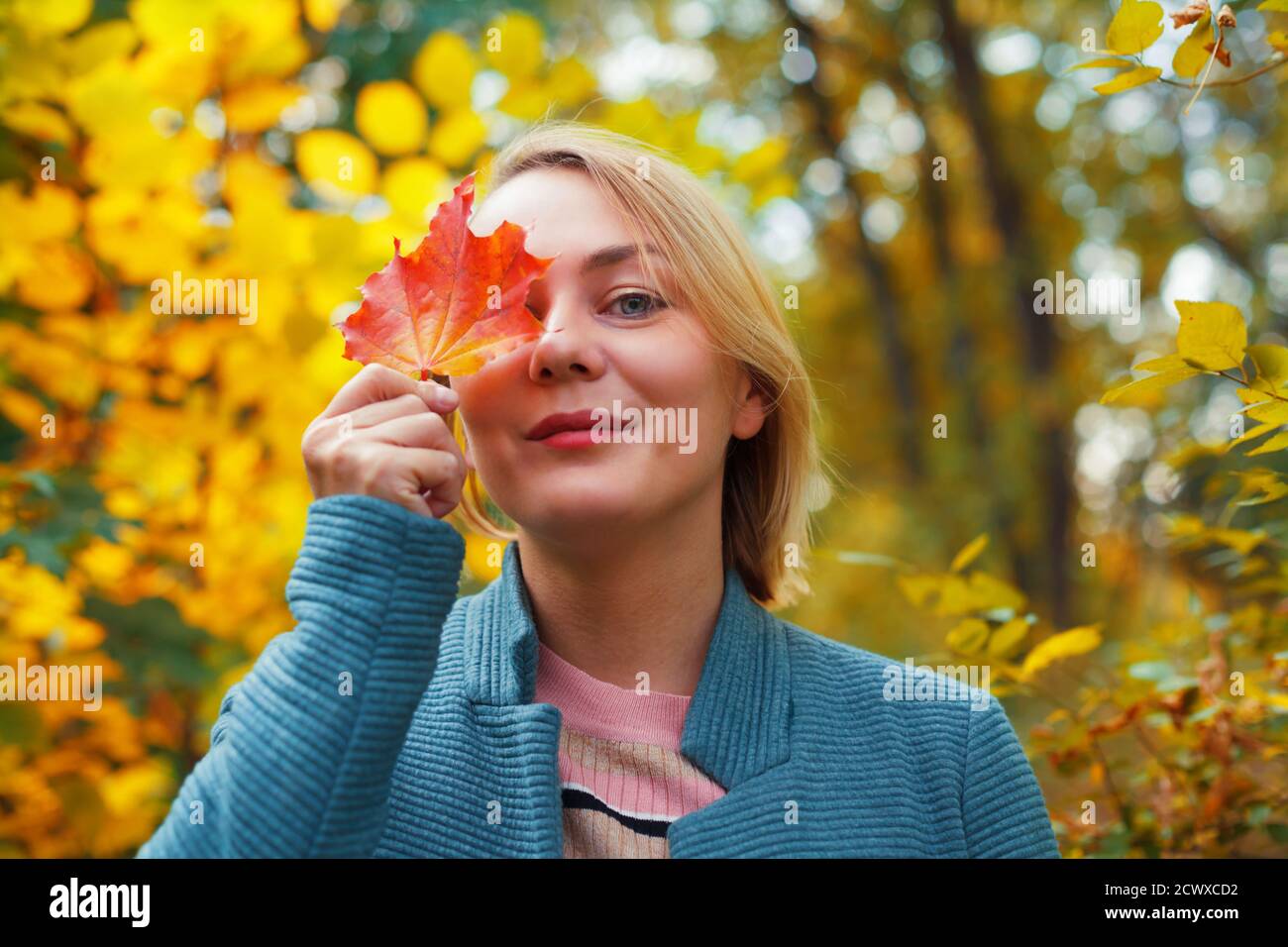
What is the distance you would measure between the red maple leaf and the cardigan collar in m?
0.39

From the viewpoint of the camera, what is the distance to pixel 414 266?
4.24 ft

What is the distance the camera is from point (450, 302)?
4.25 ft

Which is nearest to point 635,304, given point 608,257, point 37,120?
point 608,257

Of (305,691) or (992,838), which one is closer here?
(305,691)

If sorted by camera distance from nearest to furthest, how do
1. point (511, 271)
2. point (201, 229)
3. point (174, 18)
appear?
point (511, 271), point (174, 18), point (201, 229)

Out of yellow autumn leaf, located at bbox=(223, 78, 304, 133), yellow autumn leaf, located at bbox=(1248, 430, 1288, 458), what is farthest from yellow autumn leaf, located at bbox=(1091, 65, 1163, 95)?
yellow autumn leaf, located at bbox=(223, 78, 304, 133)

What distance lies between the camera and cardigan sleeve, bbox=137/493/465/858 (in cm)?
112

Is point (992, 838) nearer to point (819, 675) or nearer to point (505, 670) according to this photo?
point (819, 675)

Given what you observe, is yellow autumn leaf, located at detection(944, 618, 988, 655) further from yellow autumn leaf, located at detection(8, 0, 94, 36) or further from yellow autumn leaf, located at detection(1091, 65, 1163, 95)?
yellow autumn leaf, located at detection(8, 0, 94, 36)

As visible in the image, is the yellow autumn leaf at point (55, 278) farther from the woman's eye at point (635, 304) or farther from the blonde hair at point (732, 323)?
the woman's eye at point (635, 304)

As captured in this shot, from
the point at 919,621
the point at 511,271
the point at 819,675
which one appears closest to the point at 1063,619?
the point at 919,621

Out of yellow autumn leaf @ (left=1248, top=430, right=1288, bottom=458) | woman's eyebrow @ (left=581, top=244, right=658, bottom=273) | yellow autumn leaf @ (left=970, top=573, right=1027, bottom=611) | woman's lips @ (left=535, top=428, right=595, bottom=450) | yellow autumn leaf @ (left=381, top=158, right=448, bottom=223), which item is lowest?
yellow autumn leaf @ (left=970, top=573, right=1027, bottom=611)
